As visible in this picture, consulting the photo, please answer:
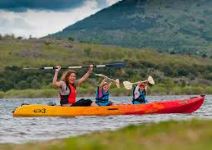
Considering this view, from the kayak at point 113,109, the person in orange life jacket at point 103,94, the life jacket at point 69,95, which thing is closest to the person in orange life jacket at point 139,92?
the kayak at point 113,109

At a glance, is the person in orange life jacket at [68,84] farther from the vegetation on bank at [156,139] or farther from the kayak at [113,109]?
the vegetation on bank at [156,139]

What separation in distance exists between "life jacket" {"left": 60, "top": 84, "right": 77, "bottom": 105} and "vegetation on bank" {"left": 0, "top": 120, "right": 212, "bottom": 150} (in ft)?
66.6

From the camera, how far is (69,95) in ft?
114

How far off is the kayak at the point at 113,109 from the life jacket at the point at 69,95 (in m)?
0.40

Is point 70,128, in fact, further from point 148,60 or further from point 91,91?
point 148,60

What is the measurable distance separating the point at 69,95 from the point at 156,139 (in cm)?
2335

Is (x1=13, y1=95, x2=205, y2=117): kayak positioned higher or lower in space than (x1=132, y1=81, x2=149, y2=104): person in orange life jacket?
lower

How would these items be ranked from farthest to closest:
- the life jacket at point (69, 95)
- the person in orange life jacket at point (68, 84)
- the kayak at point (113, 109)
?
the kayak at point (113, 109)
the life jacket at point (69, 95)
the person in orange life jacket at point (68, 84)

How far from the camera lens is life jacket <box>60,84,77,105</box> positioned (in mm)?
33969

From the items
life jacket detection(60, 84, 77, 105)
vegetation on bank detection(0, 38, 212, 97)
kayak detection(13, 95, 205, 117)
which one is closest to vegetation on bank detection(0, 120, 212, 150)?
life jacket detection(60, 84, 77, 105)

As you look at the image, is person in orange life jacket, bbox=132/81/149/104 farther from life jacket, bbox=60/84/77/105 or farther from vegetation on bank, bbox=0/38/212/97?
vegetation on bank, bbox=0/38/212/97

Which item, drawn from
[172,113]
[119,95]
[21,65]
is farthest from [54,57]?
[172,113]

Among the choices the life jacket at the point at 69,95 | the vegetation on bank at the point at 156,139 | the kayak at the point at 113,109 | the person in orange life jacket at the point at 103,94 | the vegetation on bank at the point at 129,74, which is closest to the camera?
the vegetation on bank at the point at 156,139

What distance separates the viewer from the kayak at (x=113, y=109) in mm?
35781
